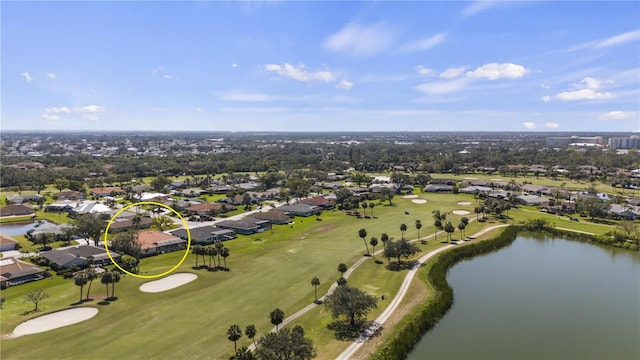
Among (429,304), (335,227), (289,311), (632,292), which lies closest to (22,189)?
(335,227)

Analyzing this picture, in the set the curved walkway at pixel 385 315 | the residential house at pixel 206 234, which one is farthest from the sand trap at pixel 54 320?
the residential house at pixel 206 234

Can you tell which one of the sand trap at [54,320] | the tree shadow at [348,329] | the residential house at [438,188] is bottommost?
the sand trap at [54,320]

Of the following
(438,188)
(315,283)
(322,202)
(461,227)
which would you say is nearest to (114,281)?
(315,283)

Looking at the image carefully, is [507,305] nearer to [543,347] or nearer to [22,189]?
[543,347]

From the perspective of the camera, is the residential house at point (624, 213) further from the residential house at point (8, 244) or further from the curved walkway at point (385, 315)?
the residential house at point (8, 244)

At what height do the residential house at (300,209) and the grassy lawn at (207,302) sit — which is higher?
the residential house at (300,209)
